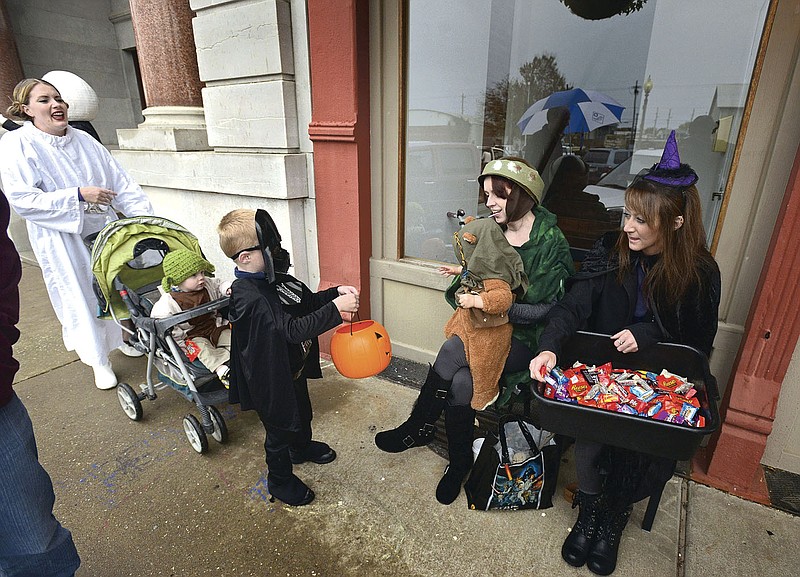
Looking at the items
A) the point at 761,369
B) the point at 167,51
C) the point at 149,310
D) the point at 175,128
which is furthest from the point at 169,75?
the point at 761,369

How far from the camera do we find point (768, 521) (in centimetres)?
237

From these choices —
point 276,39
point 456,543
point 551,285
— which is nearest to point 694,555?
point 456,543

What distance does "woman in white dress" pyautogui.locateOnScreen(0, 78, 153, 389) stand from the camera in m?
3.09

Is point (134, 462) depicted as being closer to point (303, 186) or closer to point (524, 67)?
point (303, 186)

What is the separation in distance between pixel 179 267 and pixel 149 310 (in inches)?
20.0

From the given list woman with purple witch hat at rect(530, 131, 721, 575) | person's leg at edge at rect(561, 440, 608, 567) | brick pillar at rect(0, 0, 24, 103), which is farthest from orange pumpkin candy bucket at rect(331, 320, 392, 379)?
brick pillar at rect(0, 0, 24, 103)

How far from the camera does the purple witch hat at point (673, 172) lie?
74.9 inches

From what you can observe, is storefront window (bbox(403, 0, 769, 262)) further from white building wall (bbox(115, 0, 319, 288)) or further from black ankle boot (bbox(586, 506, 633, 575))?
black ankle boot (bbox(586, 506, 633, 575))

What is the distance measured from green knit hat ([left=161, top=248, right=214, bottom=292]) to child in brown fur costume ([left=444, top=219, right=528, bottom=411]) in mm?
1614

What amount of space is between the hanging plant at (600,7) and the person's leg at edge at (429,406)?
7.93ft

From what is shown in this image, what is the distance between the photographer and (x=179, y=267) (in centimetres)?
265

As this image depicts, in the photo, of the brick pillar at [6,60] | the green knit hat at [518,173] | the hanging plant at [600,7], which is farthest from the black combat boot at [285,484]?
the brick pillar at [6,60]

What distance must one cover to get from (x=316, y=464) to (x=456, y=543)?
1.02 meters

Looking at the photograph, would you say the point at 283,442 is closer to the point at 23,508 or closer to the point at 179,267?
the point at 23,508
